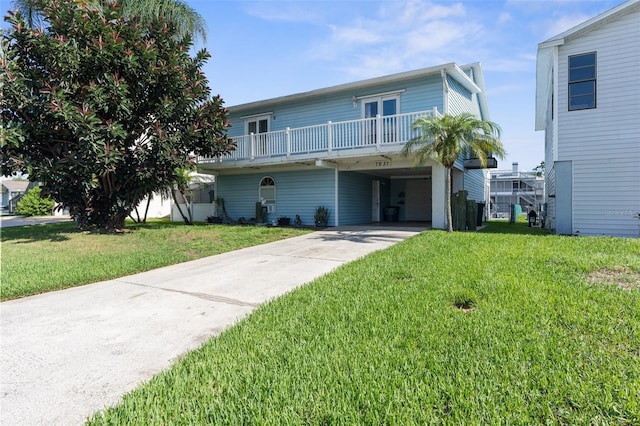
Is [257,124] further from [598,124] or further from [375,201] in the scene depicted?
[598,124]

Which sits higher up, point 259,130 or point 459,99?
point 459,99

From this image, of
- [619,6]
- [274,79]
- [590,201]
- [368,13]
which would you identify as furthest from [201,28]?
[590,201]

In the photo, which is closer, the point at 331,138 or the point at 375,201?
the point at 331,138

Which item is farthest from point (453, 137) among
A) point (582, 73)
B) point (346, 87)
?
point (346, 87)

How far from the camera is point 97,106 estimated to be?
9.41 metres

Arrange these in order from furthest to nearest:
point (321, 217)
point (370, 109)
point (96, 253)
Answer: point (321, 217), point (370, 109), point (96, 253)

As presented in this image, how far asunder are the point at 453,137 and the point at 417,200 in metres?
9.38

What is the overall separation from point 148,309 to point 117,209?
9.20 metres

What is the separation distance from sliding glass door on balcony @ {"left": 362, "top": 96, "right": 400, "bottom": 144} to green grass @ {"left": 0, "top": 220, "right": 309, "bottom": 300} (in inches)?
179

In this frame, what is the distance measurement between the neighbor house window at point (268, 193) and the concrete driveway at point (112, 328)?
9.90 m

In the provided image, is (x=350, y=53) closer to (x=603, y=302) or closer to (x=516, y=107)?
(x=516, y=107)

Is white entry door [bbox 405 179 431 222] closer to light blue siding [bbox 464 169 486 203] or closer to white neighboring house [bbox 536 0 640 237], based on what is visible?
light blue siding [bbox 464 169 486 203]

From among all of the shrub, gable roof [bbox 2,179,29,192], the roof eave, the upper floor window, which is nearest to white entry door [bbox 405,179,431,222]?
the roof eave

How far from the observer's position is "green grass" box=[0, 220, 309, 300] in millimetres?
5762
